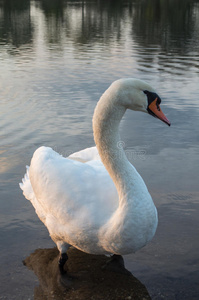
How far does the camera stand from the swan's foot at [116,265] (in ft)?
13.5

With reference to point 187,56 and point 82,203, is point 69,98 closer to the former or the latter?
point 82,203

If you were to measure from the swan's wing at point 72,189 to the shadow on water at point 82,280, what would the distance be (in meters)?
0.59

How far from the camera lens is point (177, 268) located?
4086mm

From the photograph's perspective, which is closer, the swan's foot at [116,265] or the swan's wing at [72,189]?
the swan's wing at [72,189]

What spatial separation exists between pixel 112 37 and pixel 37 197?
21409 millimetres

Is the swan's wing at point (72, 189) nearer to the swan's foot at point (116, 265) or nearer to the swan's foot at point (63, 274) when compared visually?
the swan's foot at point (63, 274)

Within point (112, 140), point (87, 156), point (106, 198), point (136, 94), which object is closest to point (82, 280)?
point (106, 198)

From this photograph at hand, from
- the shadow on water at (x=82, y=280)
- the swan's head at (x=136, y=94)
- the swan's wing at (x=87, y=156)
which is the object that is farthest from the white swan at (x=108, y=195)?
the swan's wing at (x=87, y=156)

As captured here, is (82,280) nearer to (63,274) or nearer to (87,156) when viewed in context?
(63,274)

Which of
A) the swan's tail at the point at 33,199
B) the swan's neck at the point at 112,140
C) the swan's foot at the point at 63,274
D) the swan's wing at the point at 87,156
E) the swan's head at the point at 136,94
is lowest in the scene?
the swan's foot at the point at 63,274

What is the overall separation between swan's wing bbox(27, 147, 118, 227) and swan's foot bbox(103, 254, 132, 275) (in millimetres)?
783

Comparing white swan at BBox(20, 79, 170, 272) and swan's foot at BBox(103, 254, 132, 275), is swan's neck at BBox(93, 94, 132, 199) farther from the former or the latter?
swan's foot at BBox(103, 254, 132, 275)

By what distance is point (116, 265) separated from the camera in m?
4.17

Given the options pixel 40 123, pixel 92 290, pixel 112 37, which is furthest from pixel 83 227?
pixel 112 37
